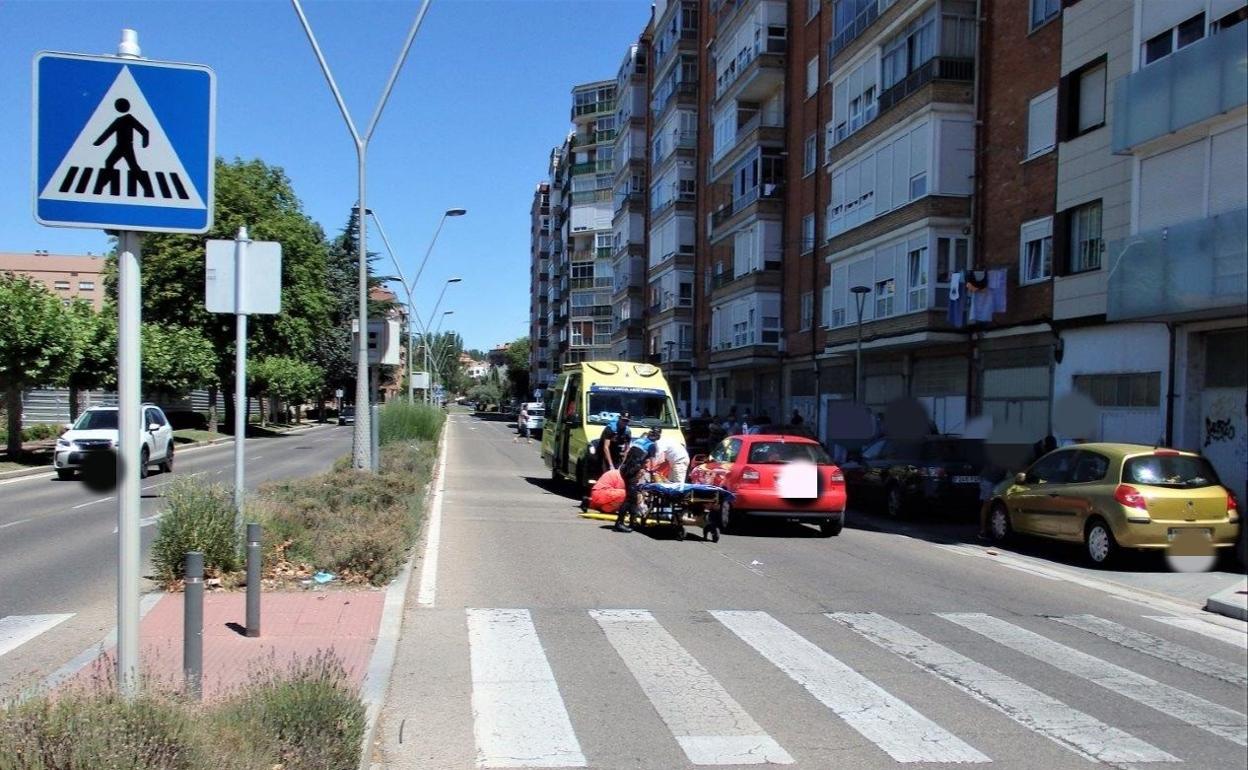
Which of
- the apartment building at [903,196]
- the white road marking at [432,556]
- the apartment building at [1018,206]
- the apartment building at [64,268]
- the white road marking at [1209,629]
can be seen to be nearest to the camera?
the white road marking at [1209,629]

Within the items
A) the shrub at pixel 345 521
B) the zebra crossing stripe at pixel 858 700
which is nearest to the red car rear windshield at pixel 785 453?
the shrub at pixel 345 521

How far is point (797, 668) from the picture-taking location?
689 centimetres

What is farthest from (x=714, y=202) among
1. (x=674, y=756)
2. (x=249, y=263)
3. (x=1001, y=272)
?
(x=674, y=756)

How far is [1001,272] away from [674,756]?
20.4 m

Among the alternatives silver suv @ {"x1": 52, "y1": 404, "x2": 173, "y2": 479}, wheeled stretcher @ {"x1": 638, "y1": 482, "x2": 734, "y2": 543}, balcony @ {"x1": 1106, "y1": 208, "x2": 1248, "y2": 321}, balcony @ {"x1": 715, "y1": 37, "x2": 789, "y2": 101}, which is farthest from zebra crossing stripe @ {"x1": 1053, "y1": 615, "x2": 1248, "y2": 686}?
balcony @ {"x1": 715, "y1": 37, "x2": 789, "y2": 101}

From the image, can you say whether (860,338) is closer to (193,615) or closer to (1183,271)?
(1183,271)

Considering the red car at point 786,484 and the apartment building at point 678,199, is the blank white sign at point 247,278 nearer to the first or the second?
the red car at point 786,484

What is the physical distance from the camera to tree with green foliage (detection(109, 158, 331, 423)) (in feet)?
143

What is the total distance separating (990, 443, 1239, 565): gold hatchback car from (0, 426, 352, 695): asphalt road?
35.1 ft

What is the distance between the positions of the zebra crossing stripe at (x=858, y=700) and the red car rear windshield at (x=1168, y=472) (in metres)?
6.37

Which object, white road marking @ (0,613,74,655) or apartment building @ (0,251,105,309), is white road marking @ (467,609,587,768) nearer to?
white road marking @ (0,613,74,655)

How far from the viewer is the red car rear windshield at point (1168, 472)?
39.6ft

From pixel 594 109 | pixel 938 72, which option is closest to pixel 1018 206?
pixel 938 72

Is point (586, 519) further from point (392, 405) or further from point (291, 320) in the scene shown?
point (291, 320)
